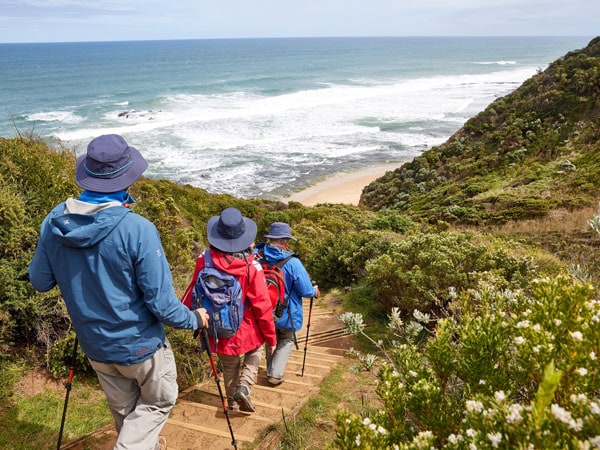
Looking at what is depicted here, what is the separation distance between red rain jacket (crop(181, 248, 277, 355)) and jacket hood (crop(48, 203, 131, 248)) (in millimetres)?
1225

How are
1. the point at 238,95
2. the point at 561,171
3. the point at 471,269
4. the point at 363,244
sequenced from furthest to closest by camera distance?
the point at 238,95 → the point at 561,171 → the point at 363,244 → the point at 471,269

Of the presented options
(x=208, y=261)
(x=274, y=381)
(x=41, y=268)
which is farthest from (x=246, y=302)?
(x=41, y=268)

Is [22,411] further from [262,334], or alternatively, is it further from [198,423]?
[262,334]

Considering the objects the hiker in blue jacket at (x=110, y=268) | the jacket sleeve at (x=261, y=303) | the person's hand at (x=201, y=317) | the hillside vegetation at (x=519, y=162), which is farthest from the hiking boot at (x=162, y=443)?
the hillside vegetation at (x=519, y=162)

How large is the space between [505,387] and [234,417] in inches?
96.8

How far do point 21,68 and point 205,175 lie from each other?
87429 mm

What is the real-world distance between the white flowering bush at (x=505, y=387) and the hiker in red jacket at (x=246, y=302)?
1.42m

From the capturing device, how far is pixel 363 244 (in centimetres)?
967

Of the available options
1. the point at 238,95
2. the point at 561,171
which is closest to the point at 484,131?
the point at 561,171

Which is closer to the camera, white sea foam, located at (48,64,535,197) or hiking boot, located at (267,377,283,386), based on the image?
hiking boot, located at (267,377,283,386)

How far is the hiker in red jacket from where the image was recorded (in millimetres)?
3500

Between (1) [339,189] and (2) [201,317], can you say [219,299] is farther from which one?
(1) [339,189]

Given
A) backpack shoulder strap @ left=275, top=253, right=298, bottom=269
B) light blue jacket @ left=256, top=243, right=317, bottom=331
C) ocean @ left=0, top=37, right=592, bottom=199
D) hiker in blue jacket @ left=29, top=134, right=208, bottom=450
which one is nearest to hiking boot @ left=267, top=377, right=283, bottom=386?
light blue jacket @ left=256, top=243, right=317, bottom=331

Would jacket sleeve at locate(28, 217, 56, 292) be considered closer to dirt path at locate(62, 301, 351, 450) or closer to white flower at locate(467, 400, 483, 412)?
dirt path at locate(62, 301, 351, 450)
